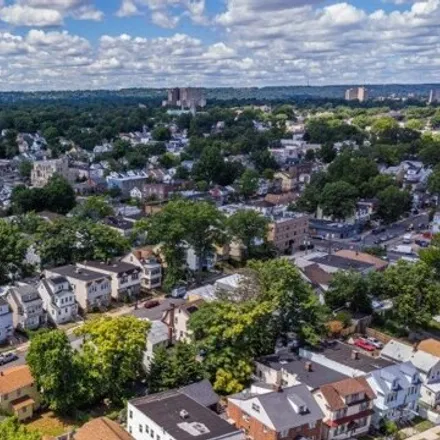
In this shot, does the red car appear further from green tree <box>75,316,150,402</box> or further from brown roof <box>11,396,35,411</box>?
brown roof <box>11,396,35,411</box>

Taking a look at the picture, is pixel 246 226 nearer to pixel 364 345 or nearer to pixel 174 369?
pixel 364 345

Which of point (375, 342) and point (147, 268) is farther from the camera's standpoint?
point (147, 268)

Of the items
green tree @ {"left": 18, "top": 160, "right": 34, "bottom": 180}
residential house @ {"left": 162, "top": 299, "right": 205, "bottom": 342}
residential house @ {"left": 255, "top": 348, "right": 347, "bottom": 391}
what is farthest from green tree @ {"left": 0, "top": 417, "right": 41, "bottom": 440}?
green tree @ {"left": 18, "top": 160, "right": 34, "bottom": 180}

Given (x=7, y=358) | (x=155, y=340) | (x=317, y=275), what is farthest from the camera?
(x=317, y=275)

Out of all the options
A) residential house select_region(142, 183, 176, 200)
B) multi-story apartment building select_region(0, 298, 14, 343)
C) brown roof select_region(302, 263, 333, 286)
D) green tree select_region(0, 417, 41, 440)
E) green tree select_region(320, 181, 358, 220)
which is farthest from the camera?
residential house select_region(142, 183, 176, 200)

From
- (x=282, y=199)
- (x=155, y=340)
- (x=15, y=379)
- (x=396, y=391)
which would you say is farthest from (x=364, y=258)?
(x=15, y=379)

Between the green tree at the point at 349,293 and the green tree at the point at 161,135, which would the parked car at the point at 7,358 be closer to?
the green tree at the point at 349,293

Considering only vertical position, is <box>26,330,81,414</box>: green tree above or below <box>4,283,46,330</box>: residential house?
above

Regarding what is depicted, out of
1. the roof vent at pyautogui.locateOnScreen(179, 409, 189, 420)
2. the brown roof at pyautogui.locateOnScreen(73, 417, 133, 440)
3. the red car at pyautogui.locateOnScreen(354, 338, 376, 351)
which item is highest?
the roof vent at pyautogui.locateOnScreen(179, 409, 189, 420)
